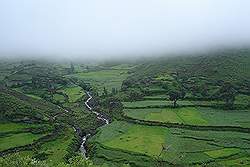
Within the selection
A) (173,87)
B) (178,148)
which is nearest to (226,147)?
(178,148)

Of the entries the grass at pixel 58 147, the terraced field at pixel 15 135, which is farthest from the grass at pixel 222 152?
the terraced field at pixel 15 135

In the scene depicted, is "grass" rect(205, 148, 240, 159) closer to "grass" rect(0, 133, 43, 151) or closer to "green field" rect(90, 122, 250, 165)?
"green field" rect(90, 122, 250, 165)

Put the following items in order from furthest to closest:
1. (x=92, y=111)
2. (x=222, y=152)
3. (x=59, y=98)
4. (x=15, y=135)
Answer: (x=59, y=98) → (x=92, y=111) → (x=15, y=135) → (x=222, y=152)

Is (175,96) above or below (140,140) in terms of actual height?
above

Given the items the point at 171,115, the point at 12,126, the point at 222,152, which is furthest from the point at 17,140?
the point at 222,152

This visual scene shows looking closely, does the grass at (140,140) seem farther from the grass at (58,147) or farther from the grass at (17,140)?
the grass at (17,140)

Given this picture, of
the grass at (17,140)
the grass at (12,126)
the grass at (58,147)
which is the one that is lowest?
A: the grass at (58,147)

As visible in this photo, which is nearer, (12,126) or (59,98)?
(12,126)

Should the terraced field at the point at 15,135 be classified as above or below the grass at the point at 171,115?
below

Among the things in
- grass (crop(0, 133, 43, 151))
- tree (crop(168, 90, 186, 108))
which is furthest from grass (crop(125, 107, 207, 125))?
grass (crop(0, 133, 43, 151))

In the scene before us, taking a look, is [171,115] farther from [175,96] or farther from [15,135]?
[15,135]
